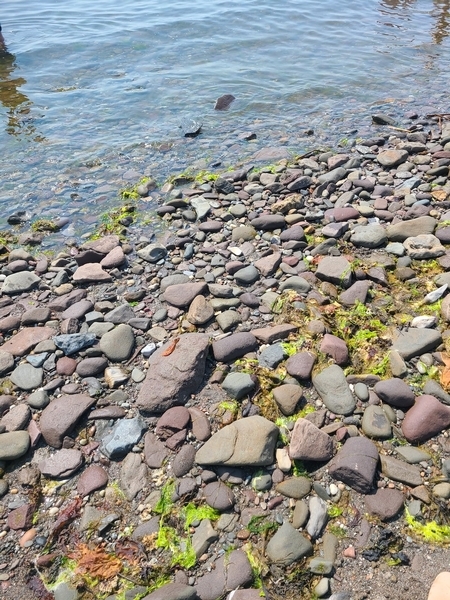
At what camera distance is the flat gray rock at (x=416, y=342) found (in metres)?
4.45

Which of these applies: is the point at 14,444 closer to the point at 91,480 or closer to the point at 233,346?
the point at 91,480

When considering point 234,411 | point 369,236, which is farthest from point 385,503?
point 369,236

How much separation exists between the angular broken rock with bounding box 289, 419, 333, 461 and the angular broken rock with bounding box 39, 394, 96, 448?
196 cm

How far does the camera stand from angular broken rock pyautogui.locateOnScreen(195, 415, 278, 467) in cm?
365

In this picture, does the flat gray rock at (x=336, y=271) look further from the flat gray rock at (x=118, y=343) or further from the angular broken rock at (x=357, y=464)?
the flat gray rock at (x=118, y=343)

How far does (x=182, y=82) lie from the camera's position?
13570mm

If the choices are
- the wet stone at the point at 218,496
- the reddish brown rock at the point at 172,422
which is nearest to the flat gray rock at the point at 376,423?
the wet stone at the point at 218,496

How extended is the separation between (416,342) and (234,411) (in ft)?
6.35

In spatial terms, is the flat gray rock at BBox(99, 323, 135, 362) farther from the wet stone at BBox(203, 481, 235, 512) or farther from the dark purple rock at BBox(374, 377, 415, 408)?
the dark purple rock at BBox(374, 377, 415, 408)

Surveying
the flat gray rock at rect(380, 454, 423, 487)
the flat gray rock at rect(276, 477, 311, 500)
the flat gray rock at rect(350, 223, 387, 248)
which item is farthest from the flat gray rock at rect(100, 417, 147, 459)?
the flat gray rock at rect(350, 223, 387, 248)

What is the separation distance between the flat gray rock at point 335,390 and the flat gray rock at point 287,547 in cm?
115

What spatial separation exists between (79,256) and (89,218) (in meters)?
1.58

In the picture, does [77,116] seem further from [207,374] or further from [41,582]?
[41,582]

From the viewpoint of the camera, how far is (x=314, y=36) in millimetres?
17266
